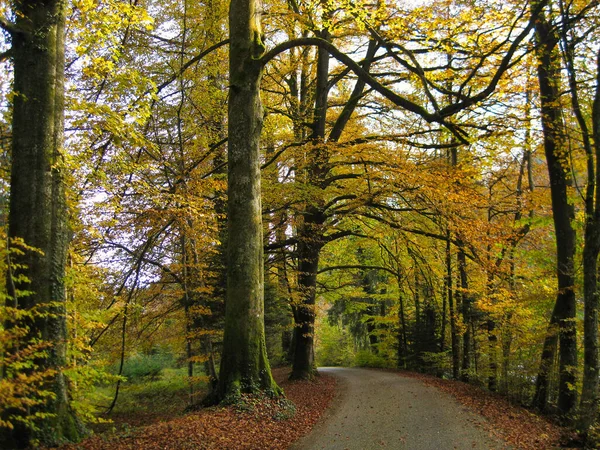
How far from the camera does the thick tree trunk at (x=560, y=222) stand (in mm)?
8461

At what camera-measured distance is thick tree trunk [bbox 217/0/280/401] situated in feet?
23.2

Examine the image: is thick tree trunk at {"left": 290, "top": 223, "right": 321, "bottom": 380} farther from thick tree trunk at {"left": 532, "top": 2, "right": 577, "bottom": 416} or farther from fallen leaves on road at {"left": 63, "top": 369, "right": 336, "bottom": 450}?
thick tree trunk at {"left": 532, "top": 2, "right": 577, "bottom": 416}

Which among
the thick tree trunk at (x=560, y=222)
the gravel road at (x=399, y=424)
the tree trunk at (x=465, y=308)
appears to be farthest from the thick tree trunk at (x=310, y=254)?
the thick tree trunk at (x=560, y=222)

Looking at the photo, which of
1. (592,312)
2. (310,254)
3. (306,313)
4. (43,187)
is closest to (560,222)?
(592,312)

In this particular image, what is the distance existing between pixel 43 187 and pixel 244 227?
3.35 m

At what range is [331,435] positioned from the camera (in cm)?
699

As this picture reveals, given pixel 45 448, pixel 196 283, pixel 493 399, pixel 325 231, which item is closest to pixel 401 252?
pixel 325 231

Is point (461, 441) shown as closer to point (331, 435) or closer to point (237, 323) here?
point (331, 435)

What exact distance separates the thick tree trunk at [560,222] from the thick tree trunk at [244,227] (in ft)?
19.1

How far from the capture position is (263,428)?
6.27m

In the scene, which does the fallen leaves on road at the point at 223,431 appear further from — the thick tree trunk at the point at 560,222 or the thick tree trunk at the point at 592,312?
the thick tree trunk at the point at 560,222

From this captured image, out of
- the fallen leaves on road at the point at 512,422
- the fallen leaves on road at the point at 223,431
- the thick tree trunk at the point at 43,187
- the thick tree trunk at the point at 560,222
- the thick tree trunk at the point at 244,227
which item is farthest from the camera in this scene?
the thick tree trunk at the point at 560,222

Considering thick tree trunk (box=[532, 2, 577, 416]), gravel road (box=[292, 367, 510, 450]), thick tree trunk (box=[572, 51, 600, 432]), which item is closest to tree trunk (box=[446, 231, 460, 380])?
gravel road (box=[292, 367, 510, 450])

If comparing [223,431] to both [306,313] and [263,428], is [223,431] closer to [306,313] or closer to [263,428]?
[263,428]
